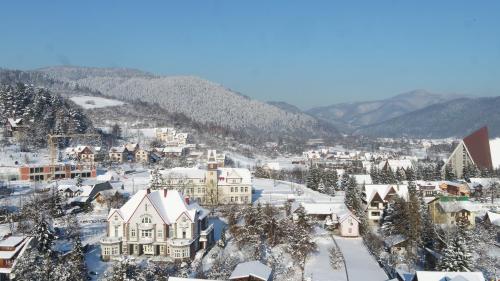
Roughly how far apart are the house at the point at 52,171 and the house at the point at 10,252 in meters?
25.2

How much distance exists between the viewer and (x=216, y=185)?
128ft

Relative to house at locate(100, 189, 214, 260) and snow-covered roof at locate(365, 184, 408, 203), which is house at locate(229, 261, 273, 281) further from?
snow-covered roof at locate(365, 184, 408, 203)

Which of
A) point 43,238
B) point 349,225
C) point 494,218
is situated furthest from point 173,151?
point 43,238

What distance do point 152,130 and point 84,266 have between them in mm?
80292

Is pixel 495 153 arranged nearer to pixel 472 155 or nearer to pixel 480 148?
pixel 480 148

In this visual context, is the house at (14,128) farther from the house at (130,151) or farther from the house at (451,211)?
the house at (451,211)

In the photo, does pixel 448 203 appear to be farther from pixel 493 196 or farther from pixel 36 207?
pixel 36 207

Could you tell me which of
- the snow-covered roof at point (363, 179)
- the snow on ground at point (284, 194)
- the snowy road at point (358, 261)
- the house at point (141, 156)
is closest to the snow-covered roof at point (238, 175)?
the snow on ground at point (284, 194)

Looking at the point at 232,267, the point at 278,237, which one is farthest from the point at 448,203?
the point at 232,267

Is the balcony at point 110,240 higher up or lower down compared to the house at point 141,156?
lower down

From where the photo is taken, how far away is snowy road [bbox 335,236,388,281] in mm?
21989

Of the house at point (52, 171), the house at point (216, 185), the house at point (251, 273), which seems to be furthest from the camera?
the house at point (52, 171)

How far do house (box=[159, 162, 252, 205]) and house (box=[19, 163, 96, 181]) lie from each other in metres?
12.9

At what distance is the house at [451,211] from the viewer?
105 ft
